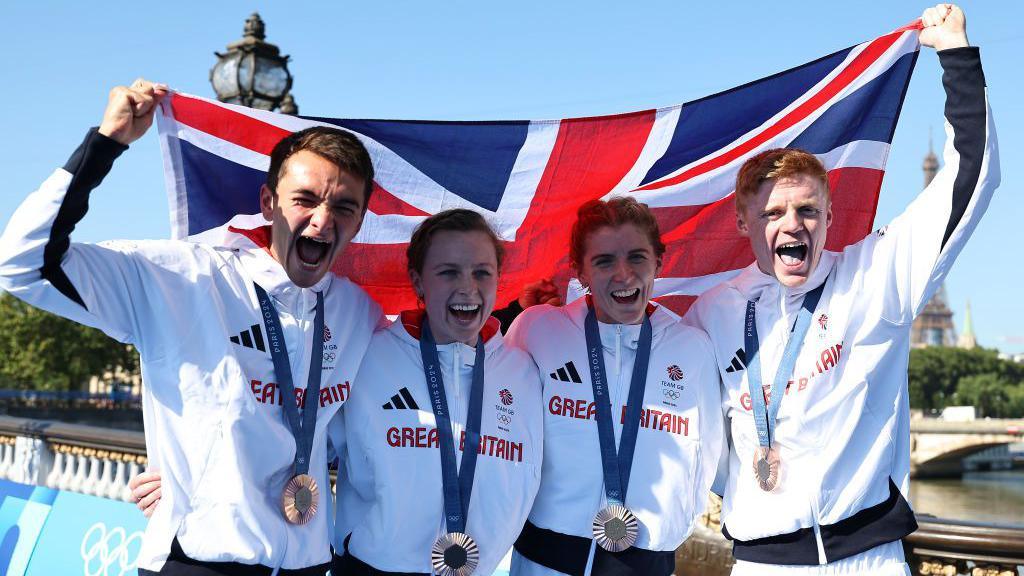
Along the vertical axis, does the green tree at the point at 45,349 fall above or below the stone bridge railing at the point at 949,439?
above

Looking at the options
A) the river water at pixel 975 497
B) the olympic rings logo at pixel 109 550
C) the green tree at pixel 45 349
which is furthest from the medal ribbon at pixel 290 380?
the green tree at pixel 45 349

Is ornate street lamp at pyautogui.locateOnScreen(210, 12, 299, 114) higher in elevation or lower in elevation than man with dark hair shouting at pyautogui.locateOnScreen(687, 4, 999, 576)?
higher

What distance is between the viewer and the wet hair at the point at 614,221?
12.5ft

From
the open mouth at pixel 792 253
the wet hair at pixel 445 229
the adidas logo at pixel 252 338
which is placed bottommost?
the adidas logo at pixel 252 338

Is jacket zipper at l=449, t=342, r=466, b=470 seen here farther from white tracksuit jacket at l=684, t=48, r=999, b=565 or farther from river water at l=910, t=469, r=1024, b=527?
river water at l=910, t=469, r=1024, b=527

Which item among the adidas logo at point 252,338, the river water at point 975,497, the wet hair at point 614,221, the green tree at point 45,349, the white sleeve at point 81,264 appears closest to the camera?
the white sleeve at point 81,264

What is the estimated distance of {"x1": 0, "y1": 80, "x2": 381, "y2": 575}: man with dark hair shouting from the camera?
3010 millimetres

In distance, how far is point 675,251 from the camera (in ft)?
15.5

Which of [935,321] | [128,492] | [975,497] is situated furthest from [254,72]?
[935,321]

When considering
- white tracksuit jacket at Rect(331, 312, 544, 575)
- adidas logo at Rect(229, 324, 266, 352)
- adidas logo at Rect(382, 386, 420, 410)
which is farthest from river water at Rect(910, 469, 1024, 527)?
adidas logo at Rect(229, 324, 266, 352)

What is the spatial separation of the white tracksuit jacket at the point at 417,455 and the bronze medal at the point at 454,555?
60 millimetres

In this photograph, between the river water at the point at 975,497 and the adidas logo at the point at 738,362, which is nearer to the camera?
the adidas logo at the point at 738,362

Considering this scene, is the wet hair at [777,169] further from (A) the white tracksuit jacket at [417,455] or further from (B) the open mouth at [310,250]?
(B) the open mouth at [310,250]

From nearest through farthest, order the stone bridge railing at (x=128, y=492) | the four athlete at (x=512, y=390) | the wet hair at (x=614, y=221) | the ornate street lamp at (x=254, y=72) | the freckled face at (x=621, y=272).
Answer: the four athlete at (x=512, y=390)
the freckled face at (x=621, y=272)
the wet hair at (x=614, y=221)
the stone bridge railing at (x=128, y=492)
the ornate street lamp at (x=254, y=72)
